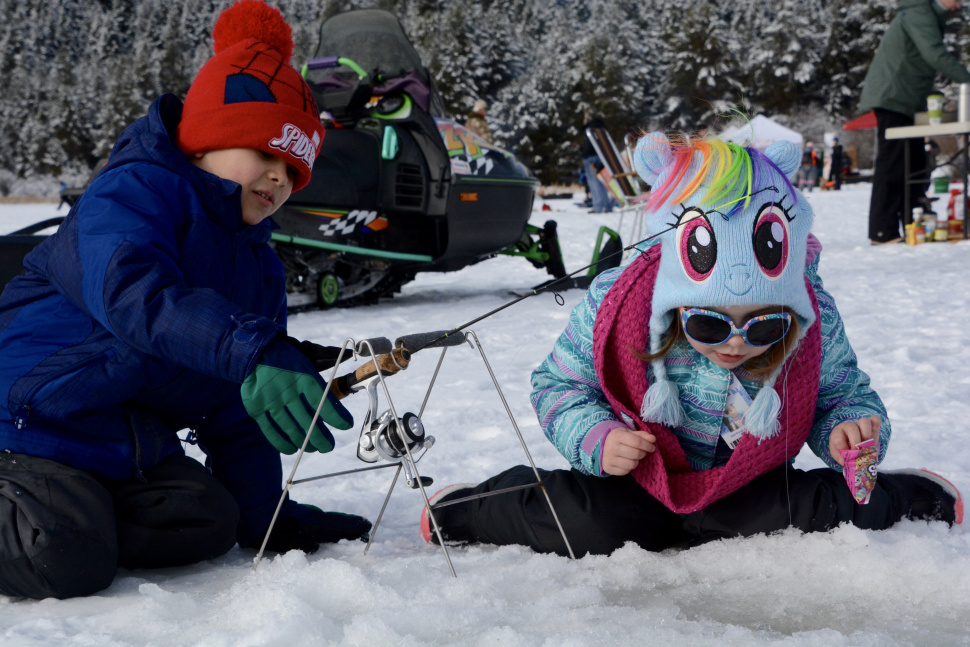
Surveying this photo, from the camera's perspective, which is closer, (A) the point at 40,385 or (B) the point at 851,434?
(A) the point at 40,385

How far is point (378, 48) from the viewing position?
5.16 meters

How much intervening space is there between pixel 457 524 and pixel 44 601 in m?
0.77

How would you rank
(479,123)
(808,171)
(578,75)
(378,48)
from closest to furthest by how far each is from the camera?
(378,48) < (479,123) < (808,171) < (578,75)

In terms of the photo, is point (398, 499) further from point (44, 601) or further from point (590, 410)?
point (44, 601)

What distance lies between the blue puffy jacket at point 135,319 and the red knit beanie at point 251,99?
7 cm

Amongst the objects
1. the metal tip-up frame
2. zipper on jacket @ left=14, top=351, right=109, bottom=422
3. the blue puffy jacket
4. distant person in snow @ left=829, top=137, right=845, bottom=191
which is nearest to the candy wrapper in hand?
the metal tip-up frame

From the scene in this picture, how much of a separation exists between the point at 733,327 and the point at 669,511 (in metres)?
0.44

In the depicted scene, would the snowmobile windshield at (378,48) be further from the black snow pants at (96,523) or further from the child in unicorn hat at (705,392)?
the black snow pants at (96,523)

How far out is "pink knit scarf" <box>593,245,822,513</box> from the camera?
1.67 meters

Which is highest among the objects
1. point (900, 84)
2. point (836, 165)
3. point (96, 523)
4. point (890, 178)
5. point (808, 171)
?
point (900, 84)

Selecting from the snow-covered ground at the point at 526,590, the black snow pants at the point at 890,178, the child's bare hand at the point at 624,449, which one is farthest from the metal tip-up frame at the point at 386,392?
the black snow pants at the point at 890,178

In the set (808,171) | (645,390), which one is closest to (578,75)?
(808,171)

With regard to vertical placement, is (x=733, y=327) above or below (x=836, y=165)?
above

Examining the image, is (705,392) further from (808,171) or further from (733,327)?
(808,171)
